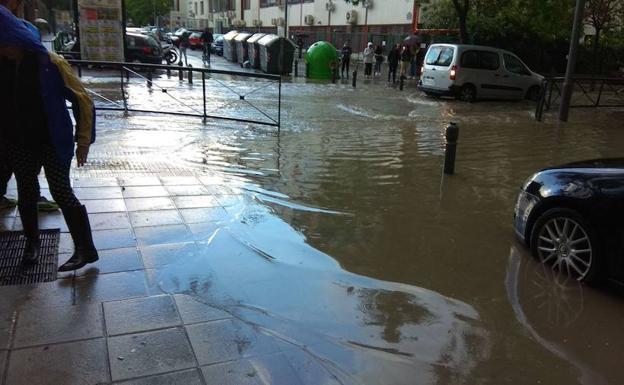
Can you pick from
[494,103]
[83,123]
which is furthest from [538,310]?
[494,103]

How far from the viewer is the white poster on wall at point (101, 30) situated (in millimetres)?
17000

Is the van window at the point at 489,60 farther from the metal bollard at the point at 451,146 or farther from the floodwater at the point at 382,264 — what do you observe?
the metal bollard at the point at 451,146

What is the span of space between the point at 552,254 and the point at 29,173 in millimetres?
4100

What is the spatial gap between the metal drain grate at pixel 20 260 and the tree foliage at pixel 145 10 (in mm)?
84163

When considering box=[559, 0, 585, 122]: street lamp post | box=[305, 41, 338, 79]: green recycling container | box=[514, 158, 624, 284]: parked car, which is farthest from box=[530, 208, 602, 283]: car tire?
box=[305, 41, 338, 79]: green recycling container

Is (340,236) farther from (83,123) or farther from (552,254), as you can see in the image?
(83,123)

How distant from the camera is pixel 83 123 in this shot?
397 cm

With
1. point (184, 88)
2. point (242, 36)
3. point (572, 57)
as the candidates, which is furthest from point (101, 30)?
point (572, 57)

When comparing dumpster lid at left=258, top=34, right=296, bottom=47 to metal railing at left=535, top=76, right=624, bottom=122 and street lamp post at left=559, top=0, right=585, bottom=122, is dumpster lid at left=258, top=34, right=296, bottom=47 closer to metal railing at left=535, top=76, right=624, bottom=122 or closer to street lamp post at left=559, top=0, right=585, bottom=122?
metal railing at left=535, top=76, right=624, bottom=122

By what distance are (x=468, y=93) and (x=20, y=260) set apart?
15.8 meters

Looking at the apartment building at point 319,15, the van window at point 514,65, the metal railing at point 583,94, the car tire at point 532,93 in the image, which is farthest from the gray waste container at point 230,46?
the metal railing at point 583,94

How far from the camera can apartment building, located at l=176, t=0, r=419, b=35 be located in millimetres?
38594

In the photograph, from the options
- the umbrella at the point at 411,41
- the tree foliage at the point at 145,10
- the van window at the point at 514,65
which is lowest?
the van window at the point at 514,65

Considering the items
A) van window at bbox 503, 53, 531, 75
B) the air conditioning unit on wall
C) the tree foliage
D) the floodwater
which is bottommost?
the floodwater
